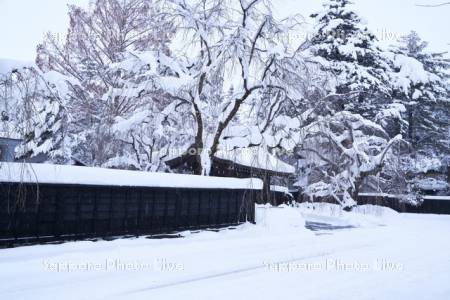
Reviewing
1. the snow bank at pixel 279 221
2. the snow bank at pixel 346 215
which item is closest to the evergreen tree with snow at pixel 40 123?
the snow bank at pixel 279 221

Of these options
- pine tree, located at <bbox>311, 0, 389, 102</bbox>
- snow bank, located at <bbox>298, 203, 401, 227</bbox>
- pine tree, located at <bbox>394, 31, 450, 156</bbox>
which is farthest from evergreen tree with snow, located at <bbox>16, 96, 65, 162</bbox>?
pine tree, located at <bbox>394, 31, 450, 156</bbox>

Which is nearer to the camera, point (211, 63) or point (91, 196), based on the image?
point (91, 196)

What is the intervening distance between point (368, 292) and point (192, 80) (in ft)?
34.1

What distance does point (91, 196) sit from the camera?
10523mm

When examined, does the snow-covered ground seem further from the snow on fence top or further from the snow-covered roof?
the snow-covered roof

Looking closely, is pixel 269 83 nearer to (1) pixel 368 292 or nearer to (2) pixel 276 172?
(2) pixel 276 172

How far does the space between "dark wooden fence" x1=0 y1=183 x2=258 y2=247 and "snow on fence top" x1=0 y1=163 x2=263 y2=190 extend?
0.51 ft

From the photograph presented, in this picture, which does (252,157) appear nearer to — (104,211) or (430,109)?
(104,211)

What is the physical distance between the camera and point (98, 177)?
10.7m

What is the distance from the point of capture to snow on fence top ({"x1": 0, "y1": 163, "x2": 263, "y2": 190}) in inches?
349

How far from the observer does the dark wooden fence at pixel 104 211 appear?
895cm

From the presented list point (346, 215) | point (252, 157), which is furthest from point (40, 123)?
point (346, 215)

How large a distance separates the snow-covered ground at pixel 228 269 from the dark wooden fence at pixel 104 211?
475 millimetres

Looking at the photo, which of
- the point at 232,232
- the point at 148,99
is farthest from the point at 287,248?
the point at 148,99
